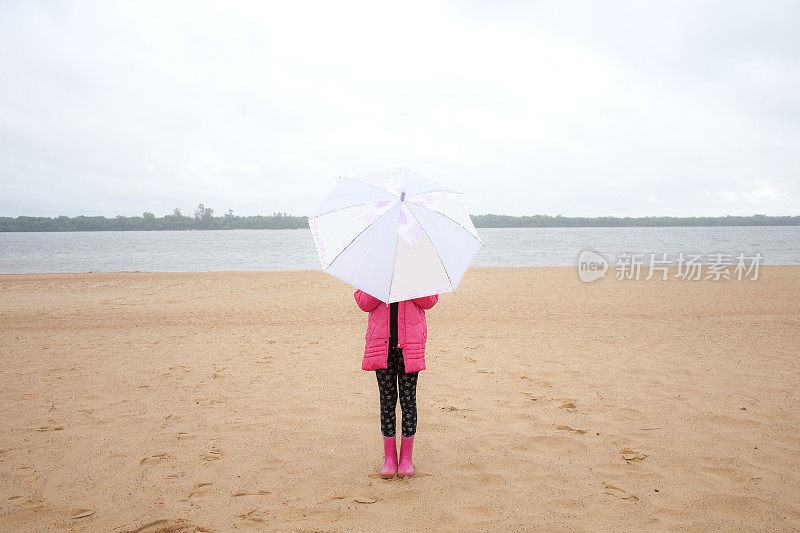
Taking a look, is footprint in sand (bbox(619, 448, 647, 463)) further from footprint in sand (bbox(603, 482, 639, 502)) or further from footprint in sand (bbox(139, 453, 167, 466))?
footprint in sand (bbox(139, 453, 167, 466))

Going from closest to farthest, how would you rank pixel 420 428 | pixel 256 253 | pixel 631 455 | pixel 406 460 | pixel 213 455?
1. pixel 406 460
2. pixel 631 455
3. pixel 213 455
4. pixel 420 428
5. pixel 256 253

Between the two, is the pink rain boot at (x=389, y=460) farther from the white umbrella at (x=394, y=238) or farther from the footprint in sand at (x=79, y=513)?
the footprint in sand at (x=79, y=513)

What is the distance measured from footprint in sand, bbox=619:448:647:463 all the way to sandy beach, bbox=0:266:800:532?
2 centimetres

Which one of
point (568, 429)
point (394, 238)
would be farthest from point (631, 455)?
point (394, 238)

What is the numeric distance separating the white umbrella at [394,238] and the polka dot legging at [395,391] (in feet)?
2.30

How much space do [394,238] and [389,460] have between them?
184 centimetres

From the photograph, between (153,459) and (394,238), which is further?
(153,459)

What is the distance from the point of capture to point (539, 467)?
3.65 m

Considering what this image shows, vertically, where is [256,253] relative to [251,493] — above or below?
above

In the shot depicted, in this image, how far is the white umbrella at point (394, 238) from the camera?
9.19 feet

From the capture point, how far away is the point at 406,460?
3.53m

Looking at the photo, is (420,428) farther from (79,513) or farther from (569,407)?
(79,513)

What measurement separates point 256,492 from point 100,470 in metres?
1.40

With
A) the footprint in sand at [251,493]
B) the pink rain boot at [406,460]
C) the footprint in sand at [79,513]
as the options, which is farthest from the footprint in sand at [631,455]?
the footprint in sand at [79,513]
